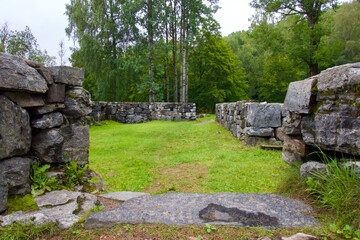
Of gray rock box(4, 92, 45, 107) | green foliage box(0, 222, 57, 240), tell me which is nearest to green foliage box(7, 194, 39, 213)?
green foliage box(0, 222, 57, 240)

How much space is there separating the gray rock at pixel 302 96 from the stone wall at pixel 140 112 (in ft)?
42.9

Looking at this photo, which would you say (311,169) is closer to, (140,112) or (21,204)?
(21,204)

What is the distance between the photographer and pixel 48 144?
3.41 m

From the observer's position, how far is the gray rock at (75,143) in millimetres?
3783

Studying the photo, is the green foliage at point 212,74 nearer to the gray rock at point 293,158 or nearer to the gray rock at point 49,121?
the gray rock at point 293,158

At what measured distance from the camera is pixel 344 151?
2490mm

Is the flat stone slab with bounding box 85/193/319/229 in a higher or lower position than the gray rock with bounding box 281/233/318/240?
lower

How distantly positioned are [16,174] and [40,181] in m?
0.37

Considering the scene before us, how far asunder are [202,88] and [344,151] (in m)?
29.2

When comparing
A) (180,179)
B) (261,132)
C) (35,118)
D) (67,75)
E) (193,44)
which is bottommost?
(180,179)

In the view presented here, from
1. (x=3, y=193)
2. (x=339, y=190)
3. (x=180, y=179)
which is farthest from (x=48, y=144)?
(x=339, y=190)

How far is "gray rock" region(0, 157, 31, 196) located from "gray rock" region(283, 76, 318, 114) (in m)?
3.76

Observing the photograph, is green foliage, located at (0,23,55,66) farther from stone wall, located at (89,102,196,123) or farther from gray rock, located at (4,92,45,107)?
gray rock, located at (4,92,45,107)

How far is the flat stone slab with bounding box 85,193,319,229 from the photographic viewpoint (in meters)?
2.15
